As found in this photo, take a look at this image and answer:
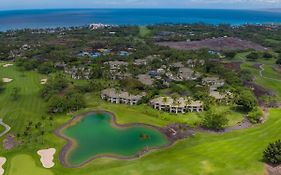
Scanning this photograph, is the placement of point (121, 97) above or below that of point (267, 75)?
above

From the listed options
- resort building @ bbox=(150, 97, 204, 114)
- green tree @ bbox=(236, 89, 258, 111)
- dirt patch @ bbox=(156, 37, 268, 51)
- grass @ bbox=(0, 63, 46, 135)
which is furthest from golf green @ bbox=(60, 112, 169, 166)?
dirt patch @ bbox=(156, 37, 268, 51)

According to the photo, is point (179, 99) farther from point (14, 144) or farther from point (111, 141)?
point (14, 144)

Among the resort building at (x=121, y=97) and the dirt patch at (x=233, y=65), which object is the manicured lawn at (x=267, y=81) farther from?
the resort building at (x=121, y=97)

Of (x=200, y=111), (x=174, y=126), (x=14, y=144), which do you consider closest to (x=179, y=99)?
(x=200, y=111)

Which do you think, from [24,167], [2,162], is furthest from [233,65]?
[2,162]

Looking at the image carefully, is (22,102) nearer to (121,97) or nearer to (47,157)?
(121,97)
